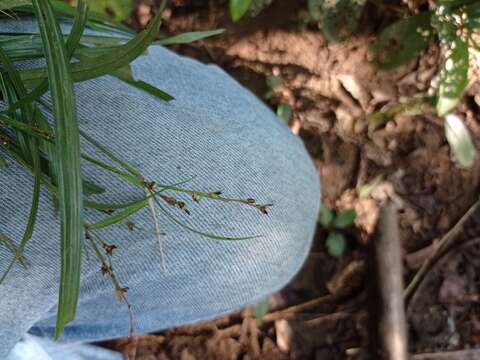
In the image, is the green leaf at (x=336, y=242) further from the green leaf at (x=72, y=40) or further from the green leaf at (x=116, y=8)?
the green leaf at (x=72, y=40)

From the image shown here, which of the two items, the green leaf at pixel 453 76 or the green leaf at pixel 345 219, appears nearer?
the green leaf at pixel 453 76

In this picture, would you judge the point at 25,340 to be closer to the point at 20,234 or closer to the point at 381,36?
the point at 20,234

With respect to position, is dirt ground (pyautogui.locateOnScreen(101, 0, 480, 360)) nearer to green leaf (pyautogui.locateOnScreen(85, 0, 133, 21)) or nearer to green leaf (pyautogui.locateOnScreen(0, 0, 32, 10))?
green leaf (pyautogui.locateOnScreen(85, 0, 133, 21))

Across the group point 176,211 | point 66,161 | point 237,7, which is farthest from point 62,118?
point 237,7

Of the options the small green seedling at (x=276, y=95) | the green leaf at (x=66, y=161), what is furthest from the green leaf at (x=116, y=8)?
the green leaf at (x=66, y=161)

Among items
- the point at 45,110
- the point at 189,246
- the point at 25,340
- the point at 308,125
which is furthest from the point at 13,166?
the point at 308,125

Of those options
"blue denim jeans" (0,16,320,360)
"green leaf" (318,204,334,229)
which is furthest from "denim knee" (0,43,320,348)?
"green leaf" (318,204,334,229)

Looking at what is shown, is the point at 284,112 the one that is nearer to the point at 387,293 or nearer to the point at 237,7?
the point at 237,7
